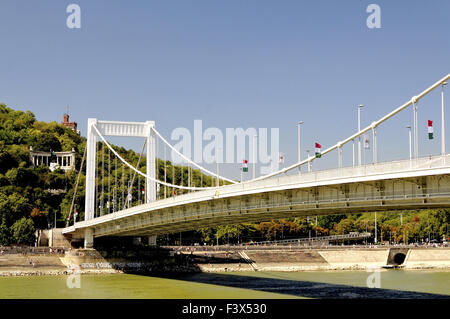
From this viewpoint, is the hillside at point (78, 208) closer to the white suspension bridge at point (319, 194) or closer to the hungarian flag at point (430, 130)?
the white suspension bridge at point (319, 194)

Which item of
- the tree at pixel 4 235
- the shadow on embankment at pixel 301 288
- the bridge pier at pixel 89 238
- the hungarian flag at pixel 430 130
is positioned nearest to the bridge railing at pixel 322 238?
the shadow on embankment at pixel 301 288

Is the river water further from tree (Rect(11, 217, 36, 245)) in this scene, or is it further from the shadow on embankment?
tree (Rect(11, 217, 36, 245))

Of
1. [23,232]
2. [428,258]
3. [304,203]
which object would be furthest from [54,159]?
[304,203]

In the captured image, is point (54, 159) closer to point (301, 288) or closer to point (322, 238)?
point (322, 238)

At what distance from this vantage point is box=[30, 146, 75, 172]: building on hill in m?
105

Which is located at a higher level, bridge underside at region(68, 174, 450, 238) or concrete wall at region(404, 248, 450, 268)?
bridge underside at region(68, 174, 450, 238)

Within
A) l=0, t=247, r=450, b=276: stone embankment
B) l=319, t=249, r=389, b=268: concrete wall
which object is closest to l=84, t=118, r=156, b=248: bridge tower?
l=0, t=247, r=450, b=276: stone embankment

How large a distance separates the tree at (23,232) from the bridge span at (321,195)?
3191cm

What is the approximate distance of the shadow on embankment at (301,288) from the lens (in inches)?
1594

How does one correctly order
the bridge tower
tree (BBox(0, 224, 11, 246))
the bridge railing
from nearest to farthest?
1. the bridge tower
2. tree (BBox(0, 224, 11, 246))
3. the bridge railing

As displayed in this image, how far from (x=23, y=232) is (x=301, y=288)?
4018 cm

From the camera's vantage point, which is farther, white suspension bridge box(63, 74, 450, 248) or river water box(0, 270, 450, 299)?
river water box(0, 270, 450, 299)

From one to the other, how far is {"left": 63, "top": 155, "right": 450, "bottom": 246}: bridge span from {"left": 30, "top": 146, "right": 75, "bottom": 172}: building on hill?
62.1m
